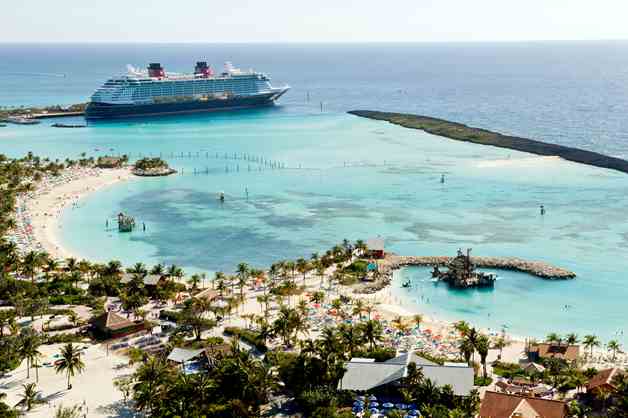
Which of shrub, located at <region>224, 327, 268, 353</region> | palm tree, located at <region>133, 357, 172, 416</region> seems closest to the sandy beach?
shrub, located at <region>224, 327, 268, 353</region>

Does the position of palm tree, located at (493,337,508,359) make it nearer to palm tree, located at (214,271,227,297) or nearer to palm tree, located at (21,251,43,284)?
palm tree, located at (214,271,227,297)

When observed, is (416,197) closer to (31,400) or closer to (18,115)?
(31,400)

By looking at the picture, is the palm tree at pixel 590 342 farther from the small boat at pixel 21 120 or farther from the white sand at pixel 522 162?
the small boat at pixel 21 120

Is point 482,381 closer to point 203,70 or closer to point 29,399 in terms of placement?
point 29,399

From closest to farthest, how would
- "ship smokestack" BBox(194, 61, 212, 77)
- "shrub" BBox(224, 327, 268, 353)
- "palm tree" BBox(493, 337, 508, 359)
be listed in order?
1. "shrub" BBox(224, 327, 268, 353)
2. "palm tree" BBox(493, 337, 508, 359)
3. "ship smokestack" BBox(194, 61, 212, 77)

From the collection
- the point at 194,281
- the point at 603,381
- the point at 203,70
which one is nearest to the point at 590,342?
the point at 603,381

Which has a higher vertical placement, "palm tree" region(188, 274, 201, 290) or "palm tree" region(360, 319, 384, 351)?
"palm tree" region(360, 319, 384, 351)

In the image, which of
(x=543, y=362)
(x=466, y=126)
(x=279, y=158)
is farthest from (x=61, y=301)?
(x=466, y=126)

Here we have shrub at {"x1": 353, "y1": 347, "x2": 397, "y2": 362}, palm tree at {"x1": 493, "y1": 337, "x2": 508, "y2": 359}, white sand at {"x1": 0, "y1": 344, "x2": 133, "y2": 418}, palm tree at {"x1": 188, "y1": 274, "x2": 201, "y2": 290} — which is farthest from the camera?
palm tree at {"x1": 188, "y1": 274, "x2": 201, "y2": 290}

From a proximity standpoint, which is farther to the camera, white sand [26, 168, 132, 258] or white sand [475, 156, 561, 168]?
white sand [475, 156, 561, 168]
